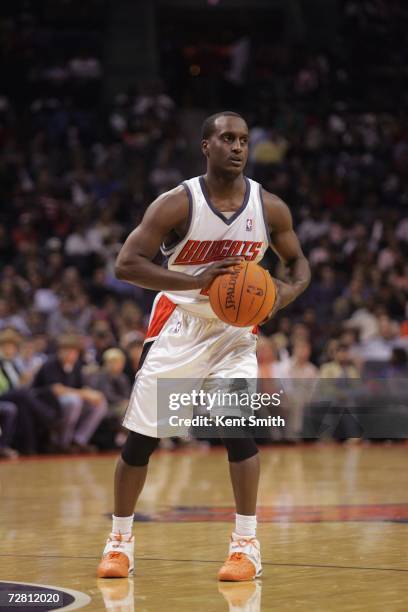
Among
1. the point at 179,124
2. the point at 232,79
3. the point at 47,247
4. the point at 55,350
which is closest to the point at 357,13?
the point at 232,79

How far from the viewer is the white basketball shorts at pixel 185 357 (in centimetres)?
513

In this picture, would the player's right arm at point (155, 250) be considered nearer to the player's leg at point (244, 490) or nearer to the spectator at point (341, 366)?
the player's leg at point (244, 490)

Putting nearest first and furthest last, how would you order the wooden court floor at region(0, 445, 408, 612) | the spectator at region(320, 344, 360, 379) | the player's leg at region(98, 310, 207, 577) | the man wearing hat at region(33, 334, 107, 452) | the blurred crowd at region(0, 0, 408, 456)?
1. the wooden court floor at region(0, 445, 408, 612)
2. the player's leg at region(98, 310, 207, 577)
3. the man wearing hat at region(33, 334, 107, 452)
4. the blurred crowd at region(0, 0, 408, 456)
5. the spectator at region(320, 344, 360, 379)

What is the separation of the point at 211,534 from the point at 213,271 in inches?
74.0

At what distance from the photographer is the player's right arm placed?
504 centimetres

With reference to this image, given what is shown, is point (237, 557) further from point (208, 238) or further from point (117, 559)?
point (208, 238)

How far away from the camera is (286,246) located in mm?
5418

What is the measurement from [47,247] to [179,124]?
13.7 feet

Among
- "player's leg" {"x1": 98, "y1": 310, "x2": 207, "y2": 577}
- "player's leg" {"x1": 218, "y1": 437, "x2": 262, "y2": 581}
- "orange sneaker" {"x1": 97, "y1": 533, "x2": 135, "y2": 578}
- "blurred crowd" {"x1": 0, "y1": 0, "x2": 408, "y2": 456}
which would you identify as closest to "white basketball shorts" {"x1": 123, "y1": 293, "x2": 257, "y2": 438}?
"player's leg" {"x1": 98, "y1": 310, "x2": 207, "y2": 577}

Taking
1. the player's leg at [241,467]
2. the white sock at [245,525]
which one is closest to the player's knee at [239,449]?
the player's leg at [241,467]

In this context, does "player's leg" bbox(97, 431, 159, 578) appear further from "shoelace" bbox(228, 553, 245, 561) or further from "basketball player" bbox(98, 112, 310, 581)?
"shoelace" bbox(228, 553, 245, 561)

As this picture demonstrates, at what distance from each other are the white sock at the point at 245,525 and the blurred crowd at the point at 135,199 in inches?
279

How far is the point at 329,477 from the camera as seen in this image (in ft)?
32.0

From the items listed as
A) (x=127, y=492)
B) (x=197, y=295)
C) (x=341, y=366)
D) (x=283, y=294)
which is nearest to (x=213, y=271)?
(x=197, y=295)
